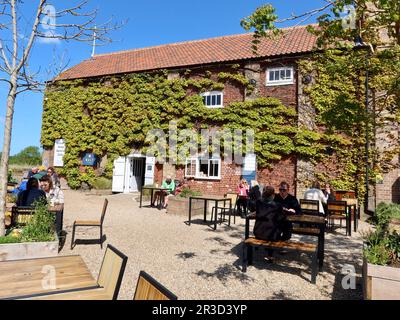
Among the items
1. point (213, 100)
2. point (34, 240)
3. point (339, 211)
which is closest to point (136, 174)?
point (213, 100)

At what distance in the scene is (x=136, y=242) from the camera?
7.30 metres

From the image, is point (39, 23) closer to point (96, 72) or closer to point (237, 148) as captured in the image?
point (237, 148)

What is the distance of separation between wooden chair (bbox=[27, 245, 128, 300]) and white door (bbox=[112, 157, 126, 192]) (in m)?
15.9

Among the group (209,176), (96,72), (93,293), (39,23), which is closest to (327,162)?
(209,176)

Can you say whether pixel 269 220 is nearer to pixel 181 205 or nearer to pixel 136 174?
pixel 181 205

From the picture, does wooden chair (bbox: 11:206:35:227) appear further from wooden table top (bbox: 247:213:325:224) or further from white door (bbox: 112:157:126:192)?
white door (bbox: 112:157:126:192)

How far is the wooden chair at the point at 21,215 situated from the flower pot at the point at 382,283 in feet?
18.8

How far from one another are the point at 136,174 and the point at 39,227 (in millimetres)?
14010

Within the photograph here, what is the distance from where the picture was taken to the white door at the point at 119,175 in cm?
1842

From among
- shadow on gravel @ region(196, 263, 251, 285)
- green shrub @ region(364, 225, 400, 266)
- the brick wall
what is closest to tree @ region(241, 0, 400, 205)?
green shrub @ region(364, 225, 400, 266)

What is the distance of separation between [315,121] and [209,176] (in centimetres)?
591

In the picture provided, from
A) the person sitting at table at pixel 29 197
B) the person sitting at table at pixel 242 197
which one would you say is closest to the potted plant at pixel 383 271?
the person sitting at table at pixel 29 197

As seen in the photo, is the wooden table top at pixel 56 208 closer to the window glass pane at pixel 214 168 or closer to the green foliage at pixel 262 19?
the green foliage at pixel 262 19
